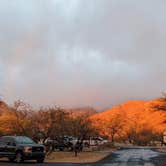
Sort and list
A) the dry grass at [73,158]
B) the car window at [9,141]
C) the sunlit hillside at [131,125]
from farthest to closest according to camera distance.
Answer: the sunlit hillside at [131,125] → the dry grass at [73,158] → the car window at [9,141]

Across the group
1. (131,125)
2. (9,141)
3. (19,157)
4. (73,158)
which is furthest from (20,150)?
(131,125)

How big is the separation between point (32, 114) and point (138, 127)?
76.8 metres

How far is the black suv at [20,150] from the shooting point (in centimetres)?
3156

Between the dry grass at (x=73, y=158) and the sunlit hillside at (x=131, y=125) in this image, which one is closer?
the dry grass at (x=73, y=158)

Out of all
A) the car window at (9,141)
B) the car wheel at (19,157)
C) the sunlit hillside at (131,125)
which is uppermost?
the sunlit hillside at (131,125)

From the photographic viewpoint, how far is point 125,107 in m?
181

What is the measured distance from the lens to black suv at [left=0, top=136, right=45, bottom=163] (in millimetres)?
31562

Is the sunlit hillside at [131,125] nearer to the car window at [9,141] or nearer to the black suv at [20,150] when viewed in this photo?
the black suv at [20,150]

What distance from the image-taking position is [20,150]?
104ft

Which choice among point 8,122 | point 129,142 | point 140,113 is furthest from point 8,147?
point 140,113

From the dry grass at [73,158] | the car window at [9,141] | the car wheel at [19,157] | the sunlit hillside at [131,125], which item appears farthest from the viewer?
the sunlit hillside at [131,125]

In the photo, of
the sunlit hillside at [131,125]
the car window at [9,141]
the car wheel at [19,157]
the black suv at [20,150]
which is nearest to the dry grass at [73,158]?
the black suv at [20,150]

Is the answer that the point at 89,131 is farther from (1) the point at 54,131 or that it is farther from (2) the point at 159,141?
(2) the point at 159,141

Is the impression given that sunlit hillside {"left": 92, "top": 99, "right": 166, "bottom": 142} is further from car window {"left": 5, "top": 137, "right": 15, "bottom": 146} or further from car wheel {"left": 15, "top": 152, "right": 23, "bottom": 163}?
car wheel {"left": 15, "top": 152, "right": 23, "bottom": 163}
